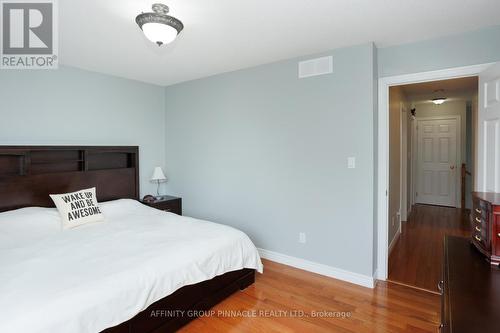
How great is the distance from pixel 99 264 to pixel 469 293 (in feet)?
6.61

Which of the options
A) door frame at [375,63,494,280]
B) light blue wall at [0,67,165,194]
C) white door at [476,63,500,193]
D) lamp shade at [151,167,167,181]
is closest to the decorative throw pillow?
light blue wall at [0,67,165,194]

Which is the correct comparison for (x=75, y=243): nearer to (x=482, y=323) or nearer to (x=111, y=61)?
(x=111, y=61)

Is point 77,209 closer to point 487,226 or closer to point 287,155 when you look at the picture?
point 287,155

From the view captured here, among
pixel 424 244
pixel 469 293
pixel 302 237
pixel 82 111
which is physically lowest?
pixel 424 244

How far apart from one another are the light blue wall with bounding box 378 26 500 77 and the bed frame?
2518mm

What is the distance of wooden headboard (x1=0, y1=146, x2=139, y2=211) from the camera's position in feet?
9.47

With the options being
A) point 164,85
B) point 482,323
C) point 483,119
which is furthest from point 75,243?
point 483,119

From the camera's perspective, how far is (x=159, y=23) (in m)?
1.91

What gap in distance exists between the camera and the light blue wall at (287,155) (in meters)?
2.75

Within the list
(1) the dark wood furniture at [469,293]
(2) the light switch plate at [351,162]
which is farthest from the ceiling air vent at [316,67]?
(1) the dark wood furniture at [469,293]

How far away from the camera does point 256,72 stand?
3412mm

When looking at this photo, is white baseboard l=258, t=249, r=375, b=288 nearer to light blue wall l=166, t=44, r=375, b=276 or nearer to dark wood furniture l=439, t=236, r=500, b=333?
light blue wall l=166, t=44, r=375, b=276

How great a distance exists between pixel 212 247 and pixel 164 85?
3.06 metres

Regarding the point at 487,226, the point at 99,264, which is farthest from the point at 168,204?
the point at 487,226
